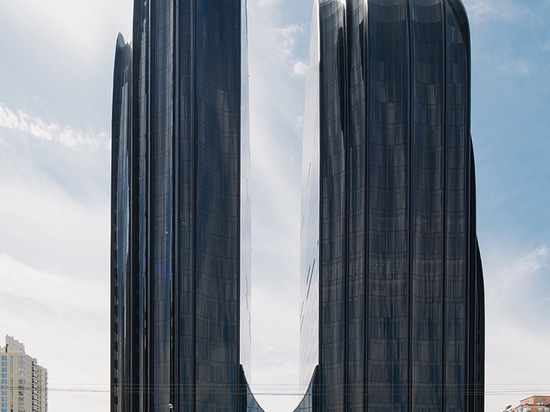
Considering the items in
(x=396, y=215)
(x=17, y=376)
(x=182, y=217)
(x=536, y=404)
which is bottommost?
(x=536, y=404)

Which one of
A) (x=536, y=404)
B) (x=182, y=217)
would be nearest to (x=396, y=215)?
(x=182, y=217)

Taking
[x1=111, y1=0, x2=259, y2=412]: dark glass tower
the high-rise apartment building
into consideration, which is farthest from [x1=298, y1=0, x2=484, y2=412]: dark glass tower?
the high-rise apartment building

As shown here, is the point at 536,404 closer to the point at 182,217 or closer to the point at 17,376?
the point at 182,217

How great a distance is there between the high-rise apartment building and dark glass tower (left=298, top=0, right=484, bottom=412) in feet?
357

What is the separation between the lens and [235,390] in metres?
87.8

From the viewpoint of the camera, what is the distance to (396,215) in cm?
9369

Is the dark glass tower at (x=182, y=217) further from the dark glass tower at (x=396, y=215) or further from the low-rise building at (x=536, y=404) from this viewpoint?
the low-rise building at (x=536, y=404)

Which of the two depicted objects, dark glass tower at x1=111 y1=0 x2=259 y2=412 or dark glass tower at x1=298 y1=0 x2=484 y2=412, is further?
dark glass tower at x1=298 y1=0 x2=484 y2=412

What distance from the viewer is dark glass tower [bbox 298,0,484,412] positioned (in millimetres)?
89500

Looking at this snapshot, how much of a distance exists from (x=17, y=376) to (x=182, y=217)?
115m

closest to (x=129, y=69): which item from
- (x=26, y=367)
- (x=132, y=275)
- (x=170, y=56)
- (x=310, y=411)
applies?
(x=170, y=56)

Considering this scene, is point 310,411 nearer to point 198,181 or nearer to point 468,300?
point 468,300

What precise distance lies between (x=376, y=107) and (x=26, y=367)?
5368 inches

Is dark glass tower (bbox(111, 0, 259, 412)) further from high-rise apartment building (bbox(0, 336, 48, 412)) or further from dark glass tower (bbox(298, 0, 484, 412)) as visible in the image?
high-rise apartment building (bbox(0, 336, 48, 412))
